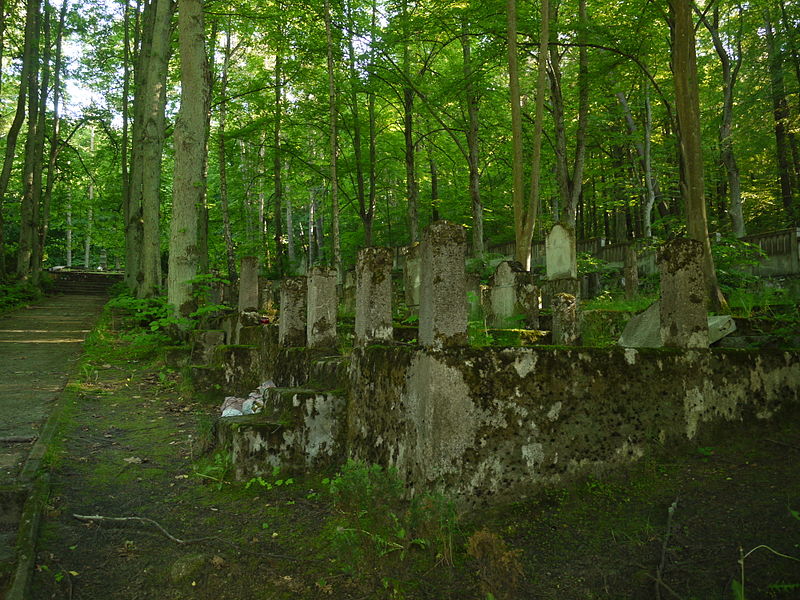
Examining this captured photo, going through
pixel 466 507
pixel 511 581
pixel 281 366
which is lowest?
pixel 511 581

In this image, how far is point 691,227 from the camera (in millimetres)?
7461

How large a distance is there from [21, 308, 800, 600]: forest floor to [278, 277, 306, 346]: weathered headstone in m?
2.03

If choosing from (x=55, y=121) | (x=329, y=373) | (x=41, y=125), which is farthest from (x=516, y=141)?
(x=55, y=121)

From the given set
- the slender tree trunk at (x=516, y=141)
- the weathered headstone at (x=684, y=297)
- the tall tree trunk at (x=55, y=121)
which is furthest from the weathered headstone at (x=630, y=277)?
the tall tree trunk at (x=55, y=121)

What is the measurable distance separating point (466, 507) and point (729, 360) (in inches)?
90.3

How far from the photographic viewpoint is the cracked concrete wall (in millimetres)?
3291

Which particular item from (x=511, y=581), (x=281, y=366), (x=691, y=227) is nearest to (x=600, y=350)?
(x=511, y=581)

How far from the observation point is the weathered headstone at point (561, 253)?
10.8 metres

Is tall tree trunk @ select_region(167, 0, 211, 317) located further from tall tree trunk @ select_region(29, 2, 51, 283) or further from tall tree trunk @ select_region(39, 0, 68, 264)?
tall tree trunk @ select_region(39, 0, 68, 264)

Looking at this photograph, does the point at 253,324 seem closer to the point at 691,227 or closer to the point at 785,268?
the point at 691,227

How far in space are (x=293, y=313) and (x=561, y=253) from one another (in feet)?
21.7

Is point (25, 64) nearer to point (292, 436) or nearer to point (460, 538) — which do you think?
point (292, 436)

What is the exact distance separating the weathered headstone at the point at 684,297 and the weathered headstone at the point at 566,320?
216cm

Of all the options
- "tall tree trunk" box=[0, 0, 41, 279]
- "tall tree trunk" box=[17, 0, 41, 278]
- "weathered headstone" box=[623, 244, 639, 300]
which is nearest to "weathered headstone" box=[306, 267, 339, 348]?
"weathered headstone" box=[623, 244, 639, 300]
